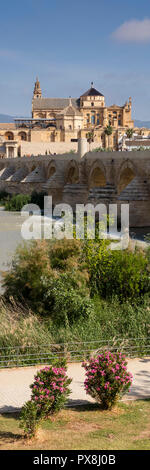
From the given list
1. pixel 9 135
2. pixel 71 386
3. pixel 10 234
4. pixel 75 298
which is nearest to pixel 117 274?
pixel 75 298

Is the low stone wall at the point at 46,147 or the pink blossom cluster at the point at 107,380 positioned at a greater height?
the low stone wall at the point at 46,147

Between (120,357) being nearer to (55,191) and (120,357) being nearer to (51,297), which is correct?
(51,297)

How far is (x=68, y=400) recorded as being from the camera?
7980 millimetres

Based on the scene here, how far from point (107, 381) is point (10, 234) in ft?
67.6

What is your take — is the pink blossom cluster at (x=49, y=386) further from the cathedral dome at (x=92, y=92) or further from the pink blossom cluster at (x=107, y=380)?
the cathedral dome at (x=92, y=92)

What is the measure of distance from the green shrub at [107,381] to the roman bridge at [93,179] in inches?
825

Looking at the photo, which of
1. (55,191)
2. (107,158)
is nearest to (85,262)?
(107,158)

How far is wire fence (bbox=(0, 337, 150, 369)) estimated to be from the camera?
9750 mm

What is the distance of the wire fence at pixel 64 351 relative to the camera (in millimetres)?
9750

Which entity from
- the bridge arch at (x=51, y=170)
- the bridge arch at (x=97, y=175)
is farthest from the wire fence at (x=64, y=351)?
the bridge arch at (x=51, y=170)

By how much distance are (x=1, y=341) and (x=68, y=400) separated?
3.04 meters

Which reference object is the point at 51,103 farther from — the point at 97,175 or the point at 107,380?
the point at 107,380

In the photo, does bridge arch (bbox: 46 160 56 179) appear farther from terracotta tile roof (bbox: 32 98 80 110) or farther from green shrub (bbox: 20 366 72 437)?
terracotta tile roof (bbox: 32 98 80 110)

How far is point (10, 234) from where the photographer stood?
91.7ft
